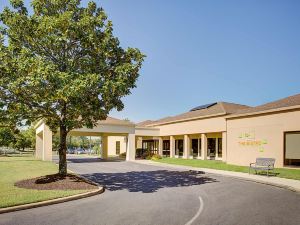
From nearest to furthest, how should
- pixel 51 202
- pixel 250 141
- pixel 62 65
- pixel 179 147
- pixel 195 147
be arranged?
1. pixel 51 202
2. pixel 62 65
3. pixel 250 141
4. pixel 195 147
5. pixel 179 147

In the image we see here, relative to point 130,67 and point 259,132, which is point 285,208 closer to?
Answer: point 130,67

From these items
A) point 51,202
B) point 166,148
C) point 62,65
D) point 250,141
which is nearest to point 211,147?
point 166,148

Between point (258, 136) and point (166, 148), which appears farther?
point (166, 148)

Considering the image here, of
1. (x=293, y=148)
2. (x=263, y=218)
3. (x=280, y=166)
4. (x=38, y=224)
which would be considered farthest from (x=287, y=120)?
(x=38, y=224)

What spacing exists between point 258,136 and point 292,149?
10.6 feet

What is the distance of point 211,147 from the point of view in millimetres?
37375

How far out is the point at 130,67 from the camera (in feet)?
46.6

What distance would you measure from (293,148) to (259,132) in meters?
3.32

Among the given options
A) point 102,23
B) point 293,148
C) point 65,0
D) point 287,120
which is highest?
point 65,0

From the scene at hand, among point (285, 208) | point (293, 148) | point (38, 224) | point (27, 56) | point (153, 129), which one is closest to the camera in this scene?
point (38, 224)

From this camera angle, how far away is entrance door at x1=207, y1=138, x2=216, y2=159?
3681 centimetres

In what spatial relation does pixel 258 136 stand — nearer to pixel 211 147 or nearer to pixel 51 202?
pixel 211 147

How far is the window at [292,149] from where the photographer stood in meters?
21.9

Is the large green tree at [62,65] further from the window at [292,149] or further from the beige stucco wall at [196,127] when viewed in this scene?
the beige stucco wall at [196,127]
